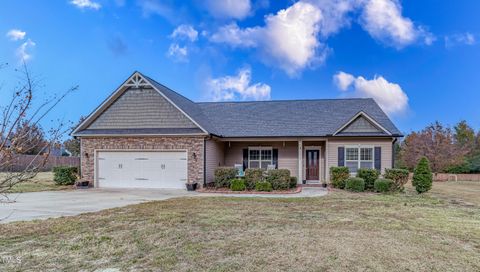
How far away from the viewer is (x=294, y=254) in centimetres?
584

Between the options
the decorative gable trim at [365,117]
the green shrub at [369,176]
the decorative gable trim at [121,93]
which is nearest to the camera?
the green shrub at [369,176]

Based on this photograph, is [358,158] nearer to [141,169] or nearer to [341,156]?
[341,156]

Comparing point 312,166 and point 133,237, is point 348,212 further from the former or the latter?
point 312,166

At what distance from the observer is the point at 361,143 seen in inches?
735

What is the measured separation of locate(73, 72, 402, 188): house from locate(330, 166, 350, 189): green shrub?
1.05 metres

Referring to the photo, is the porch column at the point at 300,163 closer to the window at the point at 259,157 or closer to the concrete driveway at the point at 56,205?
the window at the point at 259,157

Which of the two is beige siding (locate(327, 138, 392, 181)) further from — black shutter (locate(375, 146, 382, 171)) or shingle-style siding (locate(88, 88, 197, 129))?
shingle-style siding (locate(88, 88, 197, 129))

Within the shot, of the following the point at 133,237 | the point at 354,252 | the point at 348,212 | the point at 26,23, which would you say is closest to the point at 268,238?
the point at 354,252

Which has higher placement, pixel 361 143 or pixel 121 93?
pixel 121 93

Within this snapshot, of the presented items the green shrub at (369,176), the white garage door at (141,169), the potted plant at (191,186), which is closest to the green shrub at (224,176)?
the potted plant at (191,186)

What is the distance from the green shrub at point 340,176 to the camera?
57.4ft

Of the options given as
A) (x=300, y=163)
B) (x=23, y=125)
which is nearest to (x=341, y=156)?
(x=300, y=163)

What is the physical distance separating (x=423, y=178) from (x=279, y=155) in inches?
297

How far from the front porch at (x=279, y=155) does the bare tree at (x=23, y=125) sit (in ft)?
52.8
